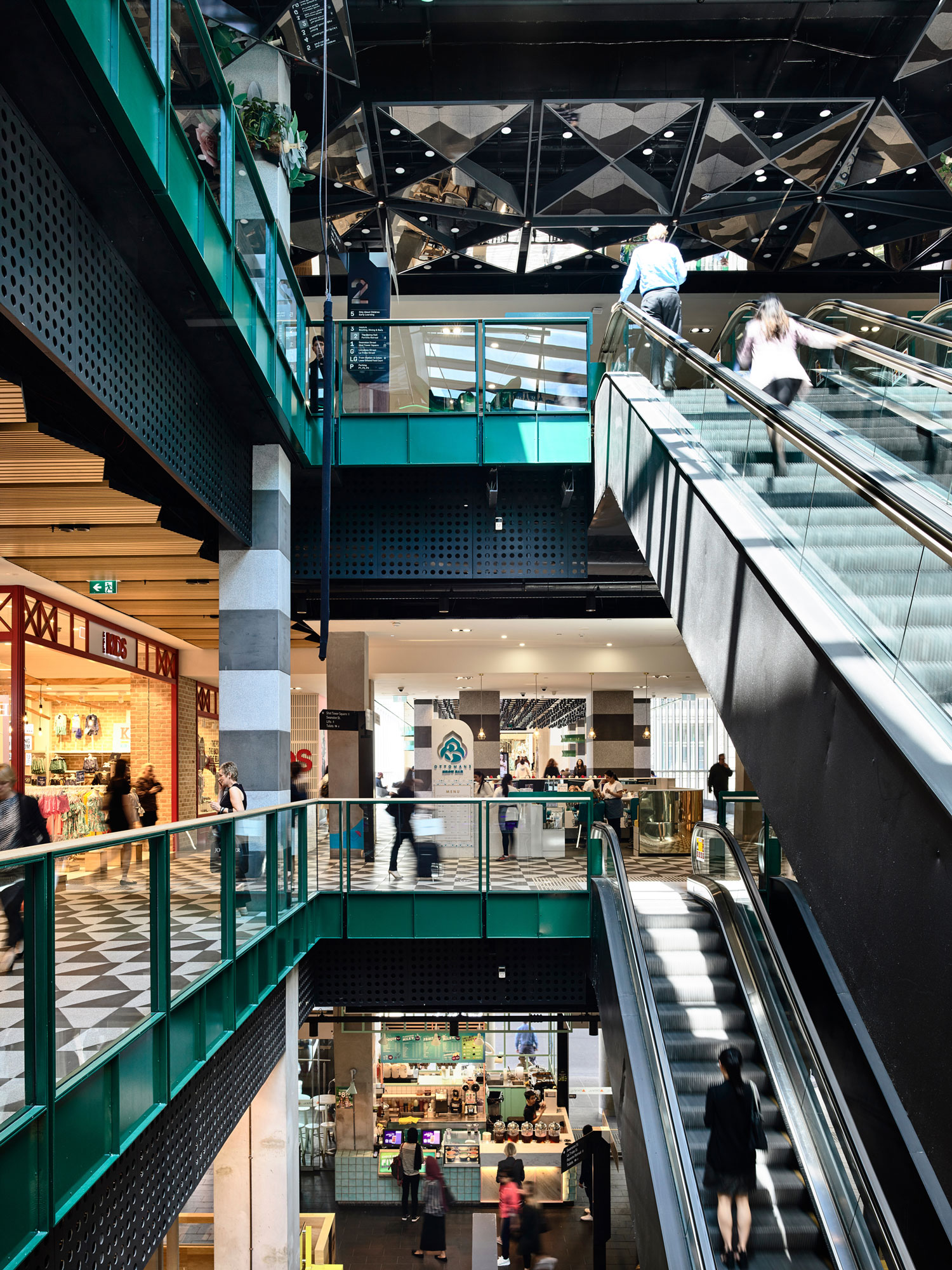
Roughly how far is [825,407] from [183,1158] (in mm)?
6155

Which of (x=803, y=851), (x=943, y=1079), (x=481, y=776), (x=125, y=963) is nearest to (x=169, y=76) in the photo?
(x=125, y=963)

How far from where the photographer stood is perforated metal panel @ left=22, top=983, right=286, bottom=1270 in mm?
3348

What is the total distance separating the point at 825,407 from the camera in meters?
6.87

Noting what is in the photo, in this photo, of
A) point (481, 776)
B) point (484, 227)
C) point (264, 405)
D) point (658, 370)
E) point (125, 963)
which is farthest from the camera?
point (481, 776)

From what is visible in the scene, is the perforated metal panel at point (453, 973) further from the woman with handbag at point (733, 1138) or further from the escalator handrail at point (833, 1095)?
the woman with handbag at point (733, 1138)

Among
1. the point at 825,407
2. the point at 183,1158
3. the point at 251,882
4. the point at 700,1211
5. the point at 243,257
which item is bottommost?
the point at 700,1211

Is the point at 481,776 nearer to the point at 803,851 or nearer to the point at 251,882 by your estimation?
the point at 251,882

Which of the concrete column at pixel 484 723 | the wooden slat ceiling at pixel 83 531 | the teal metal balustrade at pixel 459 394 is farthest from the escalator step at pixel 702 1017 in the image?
the concrete column at pixel 484 723

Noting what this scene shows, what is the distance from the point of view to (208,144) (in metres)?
5.49

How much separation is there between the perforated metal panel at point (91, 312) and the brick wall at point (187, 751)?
15.5 meters

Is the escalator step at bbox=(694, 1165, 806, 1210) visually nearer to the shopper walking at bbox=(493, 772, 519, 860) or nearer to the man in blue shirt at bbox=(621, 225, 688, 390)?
the shopper walking at bbox=(493, 772, 519, 860)

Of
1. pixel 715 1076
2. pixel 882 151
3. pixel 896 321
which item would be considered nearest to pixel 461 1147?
pixel 715 1076

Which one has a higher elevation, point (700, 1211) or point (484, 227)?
point (484, 227)

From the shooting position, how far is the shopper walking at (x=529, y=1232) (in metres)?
11.3
